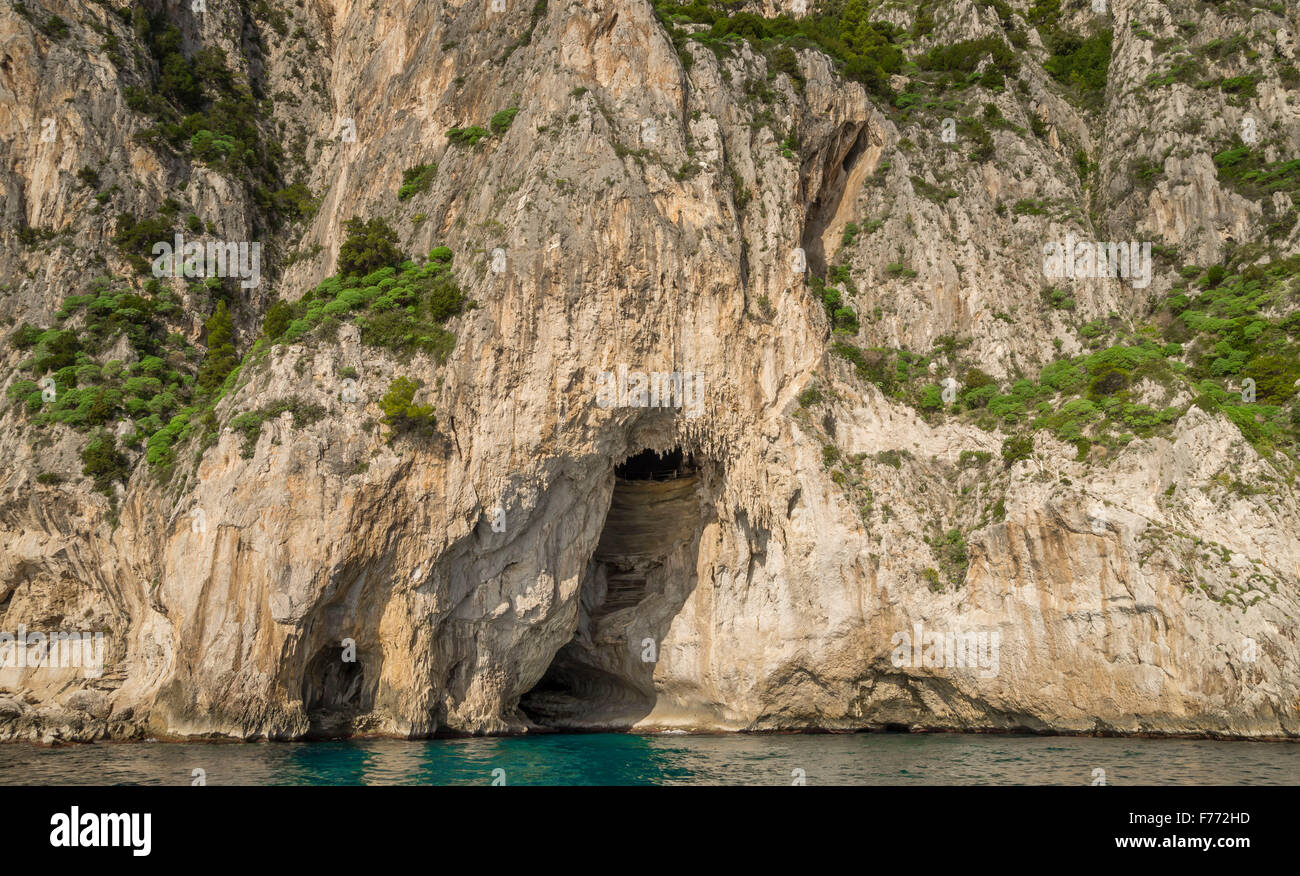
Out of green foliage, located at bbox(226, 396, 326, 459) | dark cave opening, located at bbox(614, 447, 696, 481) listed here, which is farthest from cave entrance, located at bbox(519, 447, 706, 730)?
green foliage, located at bbox(226, 396, 326, 459)

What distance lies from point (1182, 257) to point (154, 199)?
2048 inches

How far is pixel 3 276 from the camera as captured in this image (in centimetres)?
4375

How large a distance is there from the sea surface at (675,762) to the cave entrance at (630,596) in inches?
296

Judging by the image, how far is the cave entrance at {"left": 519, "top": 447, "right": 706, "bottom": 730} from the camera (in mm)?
40750

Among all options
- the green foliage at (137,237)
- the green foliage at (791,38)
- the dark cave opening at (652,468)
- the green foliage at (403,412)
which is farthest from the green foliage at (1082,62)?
the green foliage at (137,237)

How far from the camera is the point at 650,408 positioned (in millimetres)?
36875

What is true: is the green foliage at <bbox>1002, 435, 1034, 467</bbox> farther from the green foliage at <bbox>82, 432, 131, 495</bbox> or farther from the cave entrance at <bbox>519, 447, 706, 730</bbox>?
the green foliage at <bbox>82, 432, 131, 495</bbox>

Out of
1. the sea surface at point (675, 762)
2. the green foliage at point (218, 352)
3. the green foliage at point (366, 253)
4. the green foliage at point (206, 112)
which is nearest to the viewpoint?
the sea surface at point (675, 762)

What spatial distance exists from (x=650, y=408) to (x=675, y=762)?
45.4 feet

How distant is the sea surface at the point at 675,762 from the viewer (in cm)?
2284

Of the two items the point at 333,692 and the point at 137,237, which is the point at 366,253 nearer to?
A: the point at 137,237

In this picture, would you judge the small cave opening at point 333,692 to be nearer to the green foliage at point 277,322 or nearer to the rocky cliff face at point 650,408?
the rocky cliff face at point 650,408

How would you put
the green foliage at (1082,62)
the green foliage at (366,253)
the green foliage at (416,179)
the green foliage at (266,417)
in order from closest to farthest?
the green foliage at (266,417) → the green foliage at (366,253) → the green foliage at (416,179) → the green foliage at (1082,62)

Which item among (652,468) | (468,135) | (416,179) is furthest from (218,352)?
(652,468)
